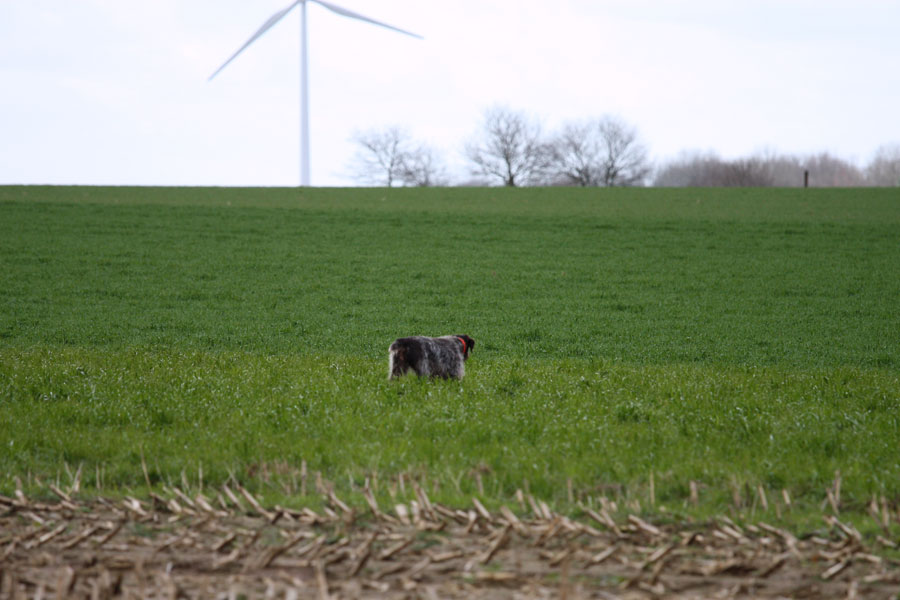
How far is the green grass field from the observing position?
27.1 feet

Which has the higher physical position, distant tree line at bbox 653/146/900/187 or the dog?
distant tree line at bbox 653/146/900/187

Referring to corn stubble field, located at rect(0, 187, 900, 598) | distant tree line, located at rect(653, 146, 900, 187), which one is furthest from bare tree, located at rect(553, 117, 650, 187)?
corn stubble field, located at rect(0, 187, 900, 598)

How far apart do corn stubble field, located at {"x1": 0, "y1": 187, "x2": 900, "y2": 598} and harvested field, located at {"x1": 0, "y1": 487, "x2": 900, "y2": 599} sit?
3 cm

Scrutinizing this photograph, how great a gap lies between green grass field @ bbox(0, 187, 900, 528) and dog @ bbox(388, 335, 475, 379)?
26 cm

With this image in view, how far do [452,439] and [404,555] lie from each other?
307 cm

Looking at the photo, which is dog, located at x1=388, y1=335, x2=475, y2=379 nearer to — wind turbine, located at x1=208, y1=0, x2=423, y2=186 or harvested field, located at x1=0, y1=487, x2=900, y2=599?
harvested field, located at x1=0, y1=487, x2=900, y2=599

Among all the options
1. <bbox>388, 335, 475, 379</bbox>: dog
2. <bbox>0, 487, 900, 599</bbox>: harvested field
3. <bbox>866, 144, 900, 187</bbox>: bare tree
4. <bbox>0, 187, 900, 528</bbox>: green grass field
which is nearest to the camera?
<bbox>0, 487, 900, 599</bbox>: harvested field

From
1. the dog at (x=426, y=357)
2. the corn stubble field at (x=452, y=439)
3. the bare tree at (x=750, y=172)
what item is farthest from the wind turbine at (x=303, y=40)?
the bare tree at (x=750, y=172)

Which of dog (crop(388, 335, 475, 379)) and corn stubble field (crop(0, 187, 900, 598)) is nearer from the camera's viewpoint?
corn stubble field (crop(0, 187, 900, 598))

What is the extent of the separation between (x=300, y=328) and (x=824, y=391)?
1207cm

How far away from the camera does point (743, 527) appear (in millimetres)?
6555

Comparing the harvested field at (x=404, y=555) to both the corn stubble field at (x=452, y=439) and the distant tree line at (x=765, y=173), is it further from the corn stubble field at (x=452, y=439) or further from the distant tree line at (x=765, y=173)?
the distant tree line at (x=765, y=173)

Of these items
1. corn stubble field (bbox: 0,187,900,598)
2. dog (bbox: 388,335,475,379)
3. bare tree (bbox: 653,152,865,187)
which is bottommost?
corn stubble field (bbox: 0,187,900,598)

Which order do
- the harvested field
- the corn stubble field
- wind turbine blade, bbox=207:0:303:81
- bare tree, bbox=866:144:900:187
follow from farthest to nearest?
1. bare tree, bbox=866:144:900:187
2. wind turbine blade, bbox=207:0:303:81
3. the corn stubble field
4. the harvested field
